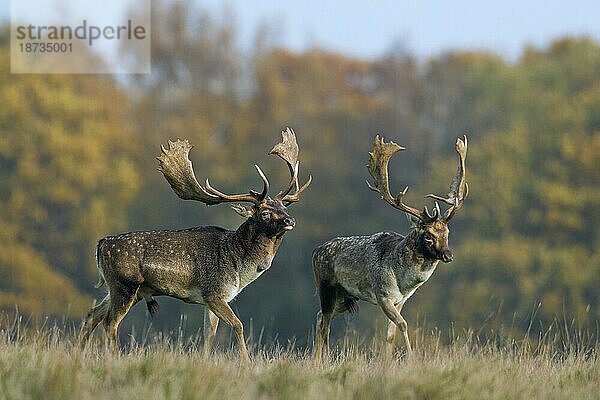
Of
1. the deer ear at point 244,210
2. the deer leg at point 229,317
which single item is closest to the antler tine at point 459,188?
the deer ear at point 244,210

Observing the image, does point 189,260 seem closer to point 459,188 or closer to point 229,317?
point 229,317

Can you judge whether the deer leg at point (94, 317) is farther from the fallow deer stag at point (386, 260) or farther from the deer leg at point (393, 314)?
the deer leg at point (393, 314)

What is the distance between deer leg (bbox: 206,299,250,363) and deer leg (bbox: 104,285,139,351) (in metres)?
0.70

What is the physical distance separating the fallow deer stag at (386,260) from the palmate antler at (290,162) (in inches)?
27.5

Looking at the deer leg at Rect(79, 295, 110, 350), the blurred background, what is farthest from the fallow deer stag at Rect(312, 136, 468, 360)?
the blurred background

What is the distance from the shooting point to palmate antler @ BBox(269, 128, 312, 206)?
40.5 feet

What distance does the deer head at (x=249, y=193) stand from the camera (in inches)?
476

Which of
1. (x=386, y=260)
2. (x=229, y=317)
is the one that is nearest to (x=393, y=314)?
(x=386, y=260)

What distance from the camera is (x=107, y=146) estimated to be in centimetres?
4653

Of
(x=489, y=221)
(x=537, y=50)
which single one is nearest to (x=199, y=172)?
(x=489, y=221)

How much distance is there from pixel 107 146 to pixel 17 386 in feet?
126

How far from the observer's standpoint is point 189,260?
1197 centimetres

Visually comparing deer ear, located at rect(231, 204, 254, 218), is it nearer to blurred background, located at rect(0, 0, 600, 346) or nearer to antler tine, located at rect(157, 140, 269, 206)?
antler tine, located at rect(157, 140, 269, 206)

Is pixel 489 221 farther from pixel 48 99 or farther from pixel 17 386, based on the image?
pixel 17 386
